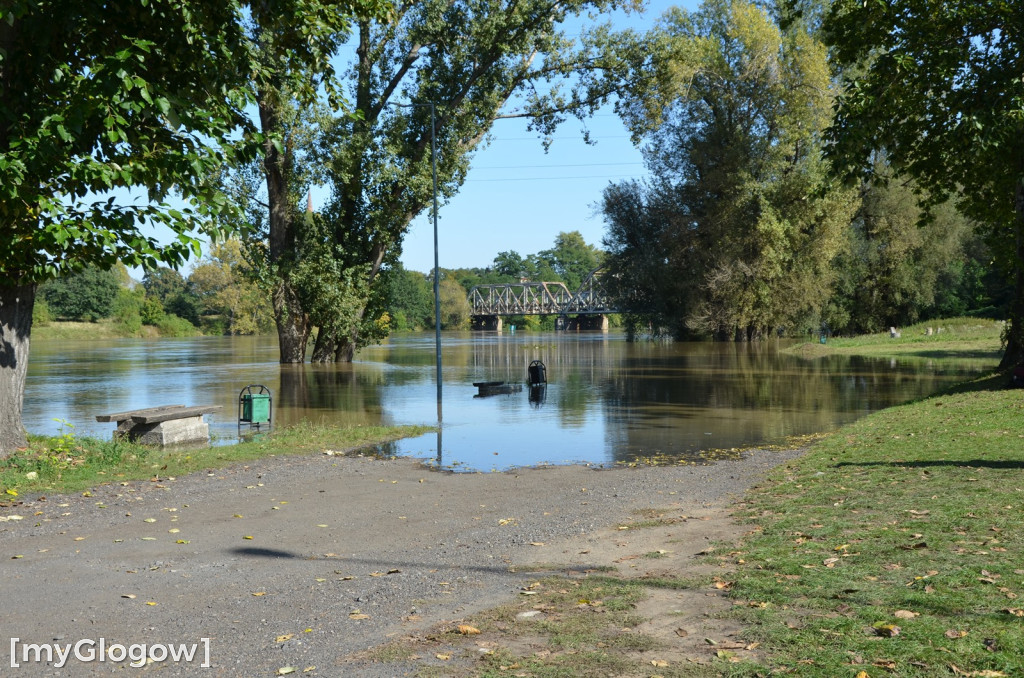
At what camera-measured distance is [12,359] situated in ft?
43.6

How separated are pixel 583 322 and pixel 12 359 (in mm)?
145880

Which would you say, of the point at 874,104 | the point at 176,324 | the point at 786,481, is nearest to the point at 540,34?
the point at 874,104

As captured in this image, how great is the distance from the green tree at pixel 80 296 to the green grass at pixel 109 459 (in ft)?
393

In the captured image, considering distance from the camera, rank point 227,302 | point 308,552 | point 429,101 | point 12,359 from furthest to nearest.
→ point 227,302 → point 429,101 → point 12,359 → point 308,552

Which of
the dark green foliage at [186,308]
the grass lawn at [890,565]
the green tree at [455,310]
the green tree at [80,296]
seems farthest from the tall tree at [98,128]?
the green tree at [455,310]

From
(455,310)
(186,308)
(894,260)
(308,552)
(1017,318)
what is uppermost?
(894,260)

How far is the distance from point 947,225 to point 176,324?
110m

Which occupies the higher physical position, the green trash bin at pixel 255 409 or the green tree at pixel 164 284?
the green tree at pixel 164 284

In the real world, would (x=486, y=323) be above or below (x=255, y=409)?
above

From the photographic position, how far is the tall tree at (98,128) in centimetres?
1109

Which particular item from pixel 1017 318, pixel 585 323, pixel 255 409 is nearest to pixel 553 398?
pixel 255 409

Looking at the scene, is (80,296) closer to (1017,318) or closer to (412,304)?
(412,304)

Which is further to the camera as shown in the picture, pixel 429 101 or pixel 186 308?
pixel 186 308
